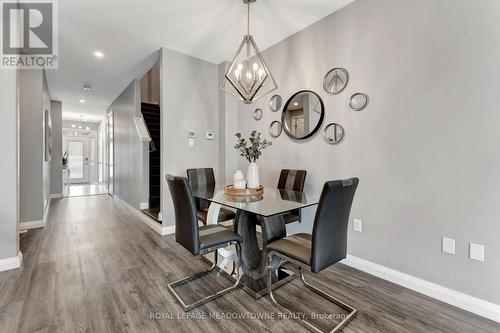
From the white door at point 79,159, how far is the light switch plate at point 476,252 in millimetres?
12764

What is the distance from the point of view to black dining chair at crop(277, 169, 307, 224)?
2613 mm

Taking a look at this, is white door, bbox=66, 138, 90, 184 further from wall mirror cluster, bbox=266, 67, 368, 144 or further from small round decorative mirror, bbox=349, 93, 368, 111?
small round decorative mirror, bbox=349, 93, 368, 111

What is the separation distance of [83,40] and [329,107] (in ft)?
11.1

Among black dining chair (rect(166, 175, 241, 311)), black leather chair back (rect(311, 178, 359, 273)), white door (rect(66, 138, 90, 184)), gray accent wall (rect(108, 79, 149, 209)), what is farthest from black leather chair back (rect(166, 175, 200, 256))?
white door (rect(66, 138, 90, 184))

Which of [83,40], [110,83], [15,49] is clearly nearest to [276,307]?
[15,49]

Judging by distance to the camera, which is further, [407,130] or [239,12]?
[239,12]

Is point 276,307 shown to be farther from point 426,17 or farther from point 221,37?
point 221,37

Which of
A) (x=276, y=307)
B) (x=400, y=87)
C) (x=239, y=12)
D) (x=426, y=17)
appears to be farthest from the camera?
(x=239, y=12)

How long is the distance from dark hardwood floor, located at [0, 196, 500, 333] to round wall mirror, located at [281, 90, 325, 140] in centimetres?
161

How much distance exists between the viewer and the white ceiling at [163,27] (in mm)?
2428

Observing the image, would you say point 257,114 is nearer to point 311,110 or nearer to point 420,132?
point 311,110

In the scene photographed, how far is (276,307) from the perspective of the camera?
5.61ft

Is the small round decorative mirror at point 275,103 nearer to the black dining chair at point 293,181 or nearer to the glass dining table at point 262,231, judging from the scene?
the black dining chair at point 293,181

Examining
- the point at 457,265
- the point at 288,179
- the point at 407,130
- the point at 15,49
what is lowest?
the point at 457,265
